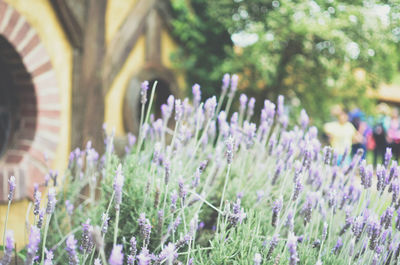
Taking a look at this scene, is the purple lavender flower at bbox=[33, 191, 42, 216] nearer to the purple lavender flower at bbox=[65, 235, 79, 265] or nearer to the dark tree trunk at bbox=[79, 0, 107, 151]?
the purple lavender flower at bbox=[65, 235, 79, 265]

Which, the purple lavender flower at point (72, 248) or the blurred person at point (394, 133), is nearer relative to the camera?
the purple lavender flower at point (72, 248)

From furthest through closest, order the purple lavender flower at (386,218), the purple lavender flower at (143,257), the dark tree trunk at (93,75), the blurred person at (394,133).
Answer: the blurred person at (394,133) < the dark tree trunk at (93,75) < the purple lavender flower at (386,218) < the purple lavender flower at (143,257)

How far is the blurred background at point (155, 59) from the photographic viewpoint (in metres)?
3.85

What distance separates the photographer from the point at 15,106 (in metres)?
4.03

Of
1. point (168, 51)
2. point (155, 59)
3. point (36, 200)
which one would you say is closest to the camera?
point (36, 200)

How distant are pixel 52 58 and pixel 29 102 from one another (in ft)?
1.75

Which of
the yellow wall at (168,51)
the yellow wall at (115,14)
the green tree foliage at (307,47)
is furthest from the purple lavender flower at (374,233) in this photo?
the yellow wall at (168,51)

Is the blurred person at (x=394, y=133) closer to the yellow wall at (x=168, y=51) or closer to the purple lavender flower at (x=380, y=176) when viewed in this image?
the yellow wall at (x=168, y=51)

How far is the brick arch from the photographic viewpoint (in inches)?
141

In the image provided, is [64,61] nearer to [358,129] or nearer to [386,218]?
[386,218]

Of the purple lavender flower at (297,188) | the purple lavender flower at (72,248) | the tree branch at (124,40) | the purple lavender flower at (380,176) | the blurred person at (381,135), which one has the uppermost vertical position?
the tree branch at (124,40)

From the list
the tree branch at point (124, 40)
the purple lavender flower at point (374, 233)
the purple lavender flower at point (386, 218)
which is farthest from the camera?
the tree branch at point (124, 40)

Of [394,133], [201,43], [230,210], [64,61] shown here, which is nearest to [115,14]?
[64,61]

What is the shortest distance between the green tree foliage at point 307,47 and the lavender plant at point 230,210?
3.14 meters
